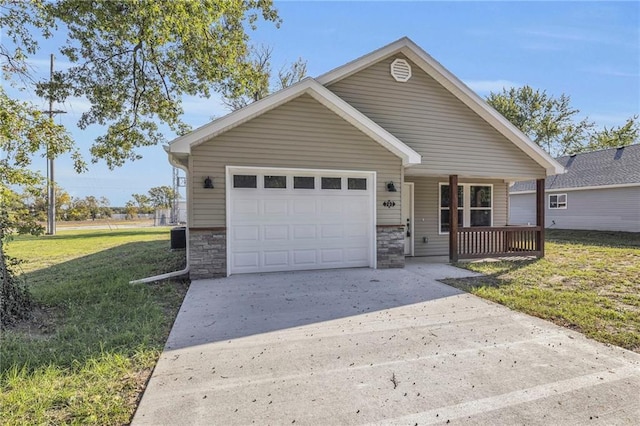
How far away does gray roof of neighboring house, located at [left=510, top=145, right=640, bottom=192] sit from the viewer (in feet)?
55.0

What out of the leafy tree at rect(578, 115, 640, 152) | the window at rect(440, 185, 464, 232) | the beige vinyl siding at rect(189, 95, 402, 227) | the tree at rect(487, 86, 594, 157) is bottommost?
the window at rect(440, 185, 464, 232)

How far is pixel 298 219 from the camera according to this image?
307 inches

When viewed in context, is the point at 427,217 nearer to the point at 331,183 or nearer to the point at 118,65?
the point at 331,183

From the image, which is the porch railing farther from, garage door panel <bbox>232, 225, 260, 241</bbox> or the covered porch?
garage door panel <bbox>232, 225, 260, 241</bbox>

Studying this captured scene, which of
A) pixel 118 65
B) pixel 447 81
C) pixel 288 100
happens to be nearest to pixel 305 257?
pixel 288 100

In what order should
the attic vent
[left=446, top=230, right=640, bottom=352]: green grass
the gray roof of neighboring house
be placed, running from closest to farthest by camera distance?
[left=446, top=230, right=640, bottom=352]: green grass < the attic vent < the gray roof of neighboring house

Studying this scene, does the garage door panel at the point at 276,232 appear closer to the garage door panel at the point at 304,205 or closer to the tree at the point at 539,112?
the garage door panel at the point at 304,205

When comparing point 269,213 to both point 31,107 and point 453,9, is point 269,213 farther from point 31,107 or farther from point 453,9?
point 453,9

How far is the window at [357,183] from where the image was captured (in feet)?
26.9

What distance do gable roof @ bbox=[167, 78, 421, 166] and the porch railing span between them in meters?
3.22

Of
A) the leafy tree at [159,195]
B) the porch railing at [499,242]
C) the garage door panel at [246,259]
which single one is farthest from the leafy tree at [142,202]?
the porch railing at [499,242]

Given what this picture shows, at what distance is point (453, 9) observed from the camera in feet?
28.9

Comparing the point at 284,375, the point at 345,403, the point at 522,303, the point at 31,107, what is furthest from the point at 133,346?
the point at 522,303

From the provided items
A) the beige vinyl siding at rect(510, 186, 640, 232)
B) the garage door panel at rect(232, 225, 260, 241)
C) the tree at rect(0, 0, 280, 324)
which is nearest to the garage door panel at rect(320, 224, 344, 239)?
the garage door panel at rect(232, 225, 260, 241)
